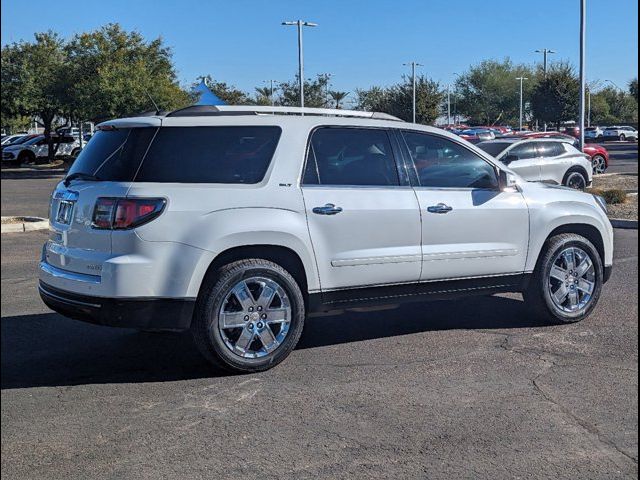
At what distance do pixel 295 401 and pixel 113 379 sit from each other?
1324mm

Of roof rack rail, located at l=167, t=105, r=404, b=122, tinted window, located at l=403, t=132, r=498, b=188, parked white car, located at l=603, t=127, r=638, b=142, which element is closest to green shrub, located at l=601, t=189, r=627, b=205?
tinted window, located at l=403, t=132, r=498, b=188

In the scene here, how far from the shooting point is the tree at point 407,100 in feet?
63.8

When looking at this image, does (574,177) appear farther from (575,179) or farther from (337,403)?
(337,403)

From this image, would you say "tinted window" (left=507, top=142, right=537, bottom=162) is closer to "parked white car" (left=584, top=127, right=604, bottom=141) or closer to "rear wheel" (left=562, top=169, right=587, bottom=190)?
"rear wheel" (left=562, top=169, right=587, bottom=190)

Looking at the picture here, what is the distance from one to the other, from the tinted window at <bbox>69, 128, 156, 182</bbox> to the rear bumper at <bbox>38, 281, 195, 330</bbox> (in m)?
0.82

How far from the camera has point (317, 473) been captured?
12.3ft

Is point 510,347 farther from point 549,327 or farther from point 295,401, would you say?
point 295,401

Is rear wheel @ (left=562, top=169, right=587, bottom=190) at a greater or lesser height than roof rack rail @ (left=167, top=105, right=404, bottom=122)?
lesser

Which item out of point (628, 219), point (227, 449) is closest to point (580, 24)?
point (628, 219)

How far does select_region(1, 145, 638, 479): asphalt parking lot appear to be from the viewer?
3852 millimetres

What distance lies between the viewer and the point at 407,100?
26.9 meters

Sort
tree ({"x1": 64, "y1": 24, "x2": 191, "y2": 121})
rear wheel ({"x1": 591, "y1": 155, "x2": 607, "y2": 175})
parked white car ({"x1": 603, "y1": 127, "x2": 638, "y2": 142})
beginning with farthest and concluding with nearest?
1. parked white car ({"x1": 603, "y1": 127, "x2": 638, "y2": 142})
2. tree ({"x1": 64, "y1": 24, "x2": 191, "y2": 121})
3. rear wheel ({"x1": 591, "y1": 155, "x2": 607, "y2": 175})

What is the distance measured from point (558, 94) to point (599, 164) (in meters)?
28.6

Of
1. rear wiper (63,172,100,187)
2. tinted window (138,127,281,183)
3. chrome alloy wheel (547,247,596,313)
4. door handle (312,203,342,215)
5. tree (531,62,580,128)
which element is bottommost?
chrome alloy wheel (547,247,596,313)
